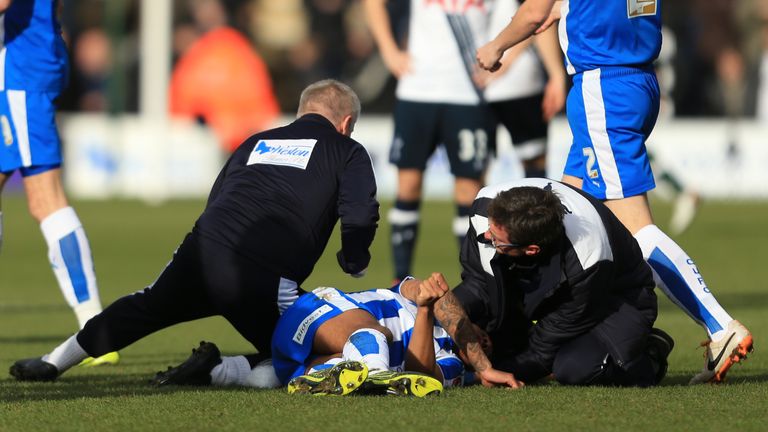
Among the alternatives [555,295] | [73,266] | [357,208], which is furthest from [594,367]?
[73,266]

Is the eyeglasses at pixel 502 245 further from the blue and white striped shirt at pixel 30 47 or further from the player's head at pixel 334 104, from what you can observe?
the blue and white striped shirt at pixel 30 47

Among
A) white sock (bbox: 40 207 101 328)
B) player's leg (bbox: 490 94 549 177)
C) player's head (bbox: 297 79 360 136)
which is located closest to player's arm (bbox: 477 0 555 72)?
player's head (bbox: 297 79 360 136)

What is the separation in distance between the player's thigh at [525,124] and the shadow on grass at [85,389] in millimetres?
4610

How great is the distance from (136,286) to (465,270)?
5414 mm

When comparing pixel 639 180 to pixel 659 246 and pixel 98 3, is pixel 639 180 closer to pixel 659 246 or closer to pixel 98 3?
pixel 659 246

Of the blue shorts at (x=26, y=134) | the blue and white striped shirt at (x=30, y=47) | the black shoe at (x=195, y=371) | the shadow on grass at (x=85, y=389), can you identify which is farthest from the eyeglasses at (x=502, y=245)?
the blue and white striped shirt at (x=30, y=47)

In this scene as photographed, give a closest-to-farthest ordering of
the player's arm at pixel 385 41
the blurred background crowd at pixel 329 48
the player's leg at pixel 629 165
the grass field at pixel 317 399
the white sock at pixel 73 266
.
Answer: the grass field at pixel 317 399 < the player's leg at pixel 629 165 < the white sock at pixel 73 266 < the player's arm at pixel 385 41 < the blurred background crowd at pixel 329 48

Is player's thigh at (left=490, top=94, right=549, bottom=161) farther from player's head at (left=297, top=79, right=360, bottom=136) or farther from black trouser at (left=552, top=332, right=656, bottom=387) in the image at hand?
black trouser at (left=552, top=332, right=656, bottom=387)

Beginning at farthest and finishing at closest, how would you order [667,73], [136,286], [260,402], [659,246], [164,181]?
[164,181] → [667,73] → [136,286] → [659,246] → [260,402]

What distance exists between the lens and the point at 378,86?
76.3 feet

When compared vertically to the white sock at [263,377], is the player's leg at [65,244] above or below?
above

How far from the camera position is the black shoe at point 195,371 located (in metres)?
6.23

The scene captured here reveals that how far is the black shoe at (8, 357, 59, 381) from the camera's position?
20.8ft

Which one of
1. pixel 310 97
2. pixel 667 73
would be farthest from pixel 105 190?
pixel 310 97
